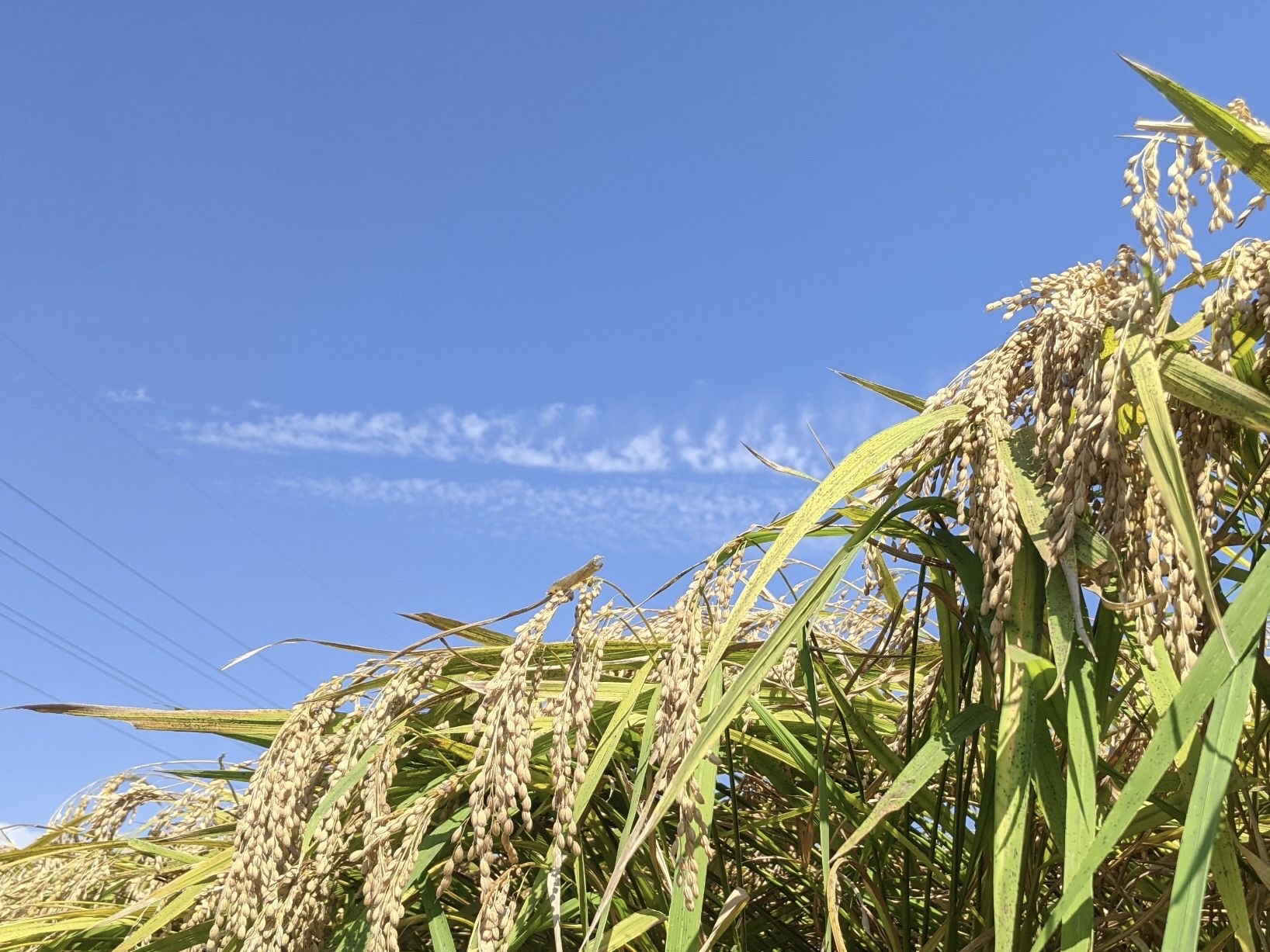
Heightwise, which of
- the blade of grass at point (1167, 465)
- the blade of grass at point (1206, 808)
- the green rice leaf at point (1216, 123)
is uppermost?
the green rice leaf at point (1216, 123)

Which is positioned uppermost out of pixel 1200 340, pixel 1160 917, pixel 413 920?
pixel 1200 340

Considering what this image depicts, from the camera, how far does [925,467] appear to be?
112 centimetres

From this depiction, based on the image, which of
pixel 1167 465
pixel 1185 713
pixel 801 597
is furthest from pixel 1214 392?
pixel 801 597

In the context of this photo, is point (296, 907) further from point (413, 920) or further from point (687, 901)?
point (687, 901)

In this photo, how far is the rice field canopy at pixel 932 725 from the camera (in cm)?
89

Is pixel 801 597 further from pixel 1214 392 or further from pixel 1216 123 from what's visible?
pixel 1216 123

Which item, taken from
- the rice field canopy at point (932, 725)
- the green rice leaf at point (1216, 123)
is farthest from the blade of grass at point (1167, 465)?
the green rice leaf at point (1216, 123)

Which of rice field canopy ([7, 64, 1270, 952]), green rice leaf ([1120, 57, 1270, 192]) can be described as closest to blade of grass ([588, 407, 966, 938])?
rice field canopy ([7, 64, 1270, 952])

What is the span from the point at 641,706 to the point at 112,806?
1.04m

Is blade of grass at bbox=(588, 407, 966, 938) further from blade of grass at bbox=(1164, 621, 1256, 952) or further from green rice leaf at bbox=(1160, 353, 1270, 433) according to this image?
blade of grass at bbox=(1164, 621, 1256, 952)

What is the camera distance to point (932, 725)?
50.1 inches

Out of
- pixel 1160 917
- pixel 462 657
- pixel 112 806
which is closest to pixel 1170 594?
pixel 1160 917

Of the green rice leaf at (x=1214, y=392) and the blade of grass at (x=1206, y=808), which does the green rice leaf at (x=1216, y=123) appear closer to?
the green rice leaf at (x=1214, y=392)

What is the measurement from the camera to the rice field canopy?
2.91ft
